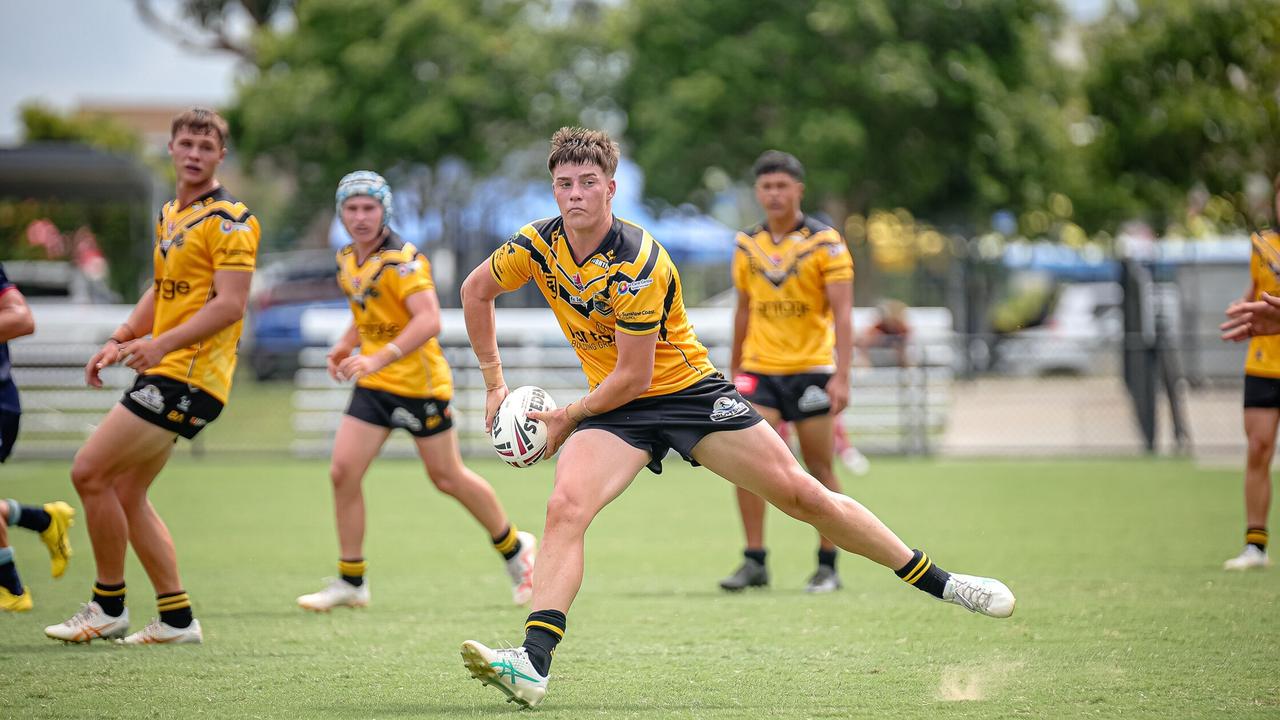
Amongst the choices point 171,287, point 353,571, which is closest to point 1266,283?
point 353,571

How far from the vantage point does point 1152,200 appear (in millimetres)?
29859

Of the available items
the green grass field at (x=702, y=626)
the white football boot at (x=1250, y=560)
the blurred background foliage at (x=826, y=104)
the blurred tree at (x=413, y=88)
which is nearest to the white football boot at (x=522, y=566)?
the green grass field at (x=702, y=626)

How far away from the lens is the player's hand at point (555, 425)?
536 cm

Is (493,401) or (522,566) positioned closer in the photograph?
(493,401)

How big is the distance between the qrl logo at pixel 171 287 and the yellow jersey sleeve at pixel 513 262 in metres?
1.78

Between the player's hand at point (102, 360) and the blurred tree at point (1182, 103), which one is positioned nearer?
the player's hand at point (102, 360)

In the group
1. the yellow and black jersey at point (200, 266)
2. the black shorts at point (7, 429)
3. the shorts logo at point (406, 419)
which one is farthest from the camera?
the shorts logo at point (406, 419)

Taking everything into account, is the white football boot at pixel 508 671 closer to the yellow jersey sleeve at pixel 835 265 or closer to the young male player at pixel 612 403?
the young male player at pixel 612 403

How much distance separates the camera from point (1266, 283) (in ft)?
27.1

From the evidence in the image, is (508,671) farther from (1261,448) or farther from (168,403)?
(1261,448)

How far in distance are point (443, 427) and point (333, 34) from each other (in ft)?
80.3

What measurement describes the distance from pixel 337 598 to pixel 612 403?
3.04 m

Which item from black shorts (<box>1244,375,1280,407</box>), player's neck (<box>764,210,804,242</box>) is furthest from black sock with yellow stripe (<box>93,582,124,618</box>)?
black shorts (<box>1244,375,1280,407</box>)

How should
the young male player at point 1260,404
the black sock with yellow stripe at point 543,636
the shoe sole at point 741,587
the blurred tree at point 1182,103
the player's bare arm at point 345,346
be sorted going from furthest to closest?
1. the blurred tree at point 1182,103
2. the young male player at point 1260,404
3. the shoe sole at point 741,587
4. the player's bare arm at point 345,346
5. the black sock with yellow stripe at point 543,636
